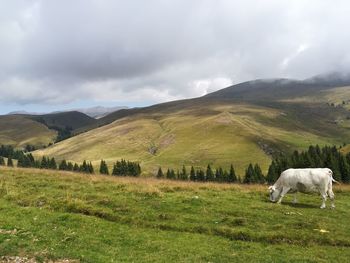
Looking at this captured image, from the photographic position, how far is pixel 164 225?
22672 millimetres

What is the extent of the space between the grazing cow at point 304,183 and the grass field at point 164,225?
1.04 meters

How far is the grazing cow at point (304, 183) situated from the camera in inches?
1142

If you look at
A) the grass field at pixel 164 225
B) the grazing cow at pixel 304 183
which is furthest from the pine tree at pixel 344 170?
the grazing cow at pixel 304 183

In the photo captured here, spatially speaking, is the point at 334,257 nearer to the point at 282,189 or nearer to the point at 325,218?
the point at 325,218

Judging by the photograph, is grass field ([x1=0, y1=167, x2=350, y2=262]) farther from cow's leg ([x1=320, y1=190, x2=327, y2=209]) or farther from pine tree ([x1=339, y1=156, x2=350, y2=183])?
pine tree ([x1=339, y1=156, x2=350, y2=183])

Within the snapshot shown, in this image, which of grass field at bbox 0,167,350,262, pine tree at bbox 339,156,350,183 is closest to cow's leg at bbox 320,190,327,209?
grass field at bbox 0,167,350,262

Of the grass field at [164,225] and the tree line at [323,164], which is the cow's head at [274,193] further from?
the tree line at [323,164]

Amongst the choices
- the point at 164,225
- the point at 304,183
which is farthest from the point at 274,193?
the point at 164,225

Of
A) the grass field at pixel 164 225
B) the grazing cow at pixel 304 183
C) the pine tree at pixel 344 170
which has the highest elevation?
the grazing cow at pixel 304 183

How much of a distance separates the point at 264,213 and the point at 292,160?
11920 cm

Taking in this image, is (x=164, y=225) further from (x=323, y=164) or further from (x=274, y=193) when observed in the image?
(x=323, y=164)

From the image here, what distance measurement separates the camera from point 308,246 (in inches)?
786

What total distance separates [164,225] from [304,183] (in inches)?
479

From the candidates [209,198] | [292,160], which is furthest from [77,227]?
[292,160]
